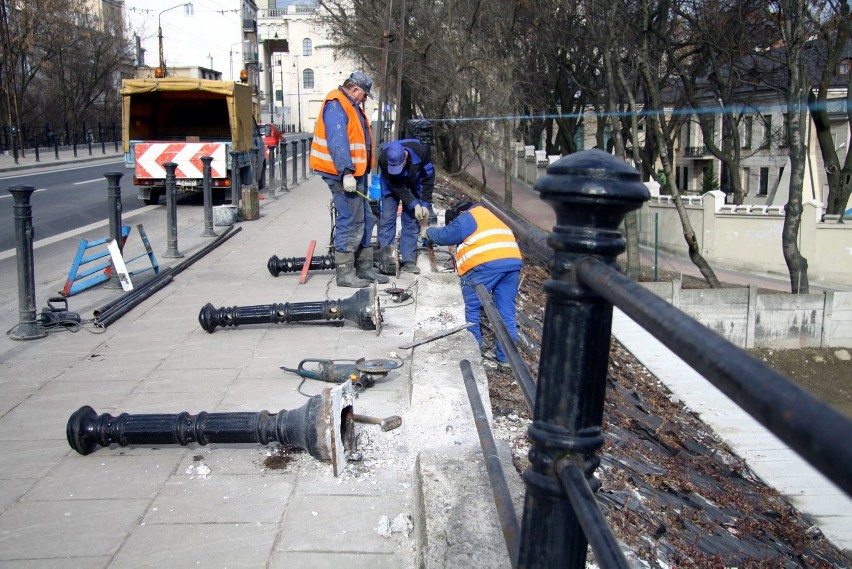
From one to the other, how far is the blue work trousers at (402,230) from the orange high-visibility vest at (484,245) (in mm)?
2543

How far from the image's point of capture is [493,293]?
7.07 metres

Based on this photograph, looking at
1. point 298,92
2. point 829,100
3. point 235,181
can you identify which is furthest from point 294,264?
point 298,92

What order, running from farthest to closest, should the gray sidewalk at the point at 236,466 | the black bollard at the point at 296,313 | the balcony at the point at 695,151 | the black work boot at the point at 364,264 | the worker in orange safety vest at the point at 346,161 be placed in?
the balcony at the point at 695,151, the black work boot at the point at 364,264, the worker in orange safety vest at the point at 346,161, the black bollard at the point at 296,313, the gray sidewalk at the point at 236,466

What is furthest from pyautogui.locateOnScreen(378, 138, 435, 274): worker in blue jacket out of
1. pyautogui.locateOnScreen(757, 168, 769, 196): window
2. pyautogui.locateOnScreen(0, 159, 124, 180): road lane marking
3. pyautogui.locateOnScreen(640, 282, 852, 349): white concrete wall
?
pyautogui.locateOnScreen(757, 168, 769, 196): window

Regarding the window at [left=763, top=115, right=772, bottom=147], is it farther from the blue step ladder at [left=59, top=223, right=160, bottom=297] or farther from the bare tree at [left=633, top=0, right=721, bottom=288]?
the blue step ladder at [left=59, top=223, right=160, bottom=297]

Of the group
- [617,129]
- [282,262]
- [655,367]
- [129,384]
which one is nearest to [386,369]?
[129,384]

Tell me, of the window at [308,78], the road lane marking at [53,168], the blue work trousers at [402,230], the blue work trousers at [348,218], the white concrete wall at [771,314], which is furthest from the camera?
the window at [308,78]

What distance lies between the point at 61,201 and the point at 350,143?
12767 millimetres

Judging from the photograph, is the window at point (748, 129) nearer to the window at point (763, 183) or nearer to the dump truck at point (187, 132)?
the window at point (763, 183)

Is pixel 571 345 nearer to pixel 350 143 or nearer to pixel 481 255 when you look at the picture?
pixel 481 255

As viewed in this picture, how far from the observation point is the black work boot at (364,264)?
886cm

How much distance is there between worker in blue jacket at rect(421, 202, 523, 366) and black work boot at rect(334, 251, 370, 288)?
1755mm

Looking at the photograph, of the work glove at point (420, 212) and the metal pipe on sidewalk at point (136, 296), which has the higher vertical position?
the work glove at point (420, 212)

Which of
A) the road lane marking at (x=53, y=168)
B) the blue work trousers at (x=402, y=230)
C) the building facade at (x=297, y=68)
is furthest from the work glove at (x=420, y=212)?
the building facade at (x=297, y=68)
